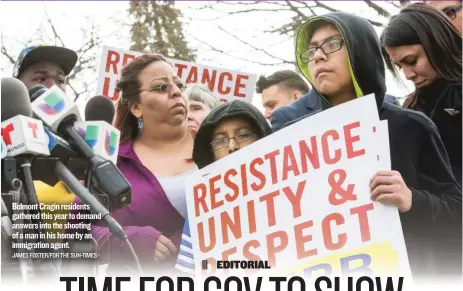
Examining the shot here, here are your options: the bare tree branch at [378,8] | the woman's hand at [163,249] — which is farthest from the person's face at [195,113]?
the bare tree branch at [378,8]

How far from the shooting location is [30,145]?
322 centimetres

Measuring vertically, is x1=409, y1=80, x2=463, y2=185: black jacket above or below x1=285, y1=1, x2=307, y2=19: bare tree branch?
below

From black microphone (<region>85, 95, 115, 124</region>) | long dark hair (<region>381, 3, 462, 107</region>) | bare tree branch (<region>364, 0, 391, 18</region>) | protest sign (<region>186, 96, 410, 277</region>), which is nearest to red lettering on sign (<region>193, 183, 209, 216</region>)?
protest sign (<region>186, 96, 410, 277</region>)

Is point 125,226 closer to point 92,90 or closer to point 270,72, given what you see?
point 92,90

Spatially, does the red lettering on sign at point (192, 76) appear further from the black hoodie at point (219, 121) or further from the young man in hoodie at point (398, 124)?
the young man in hoodie at point (398, 124)

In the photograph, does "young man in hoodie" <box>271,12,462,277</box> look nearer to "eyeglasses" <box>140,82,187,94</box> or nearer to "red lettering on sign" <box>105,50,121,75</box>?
"eyeglasses" <box>140,82,187,94</box>

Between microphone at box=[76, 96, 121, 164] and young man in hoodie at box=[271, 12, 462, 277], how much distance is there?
2.13 ft

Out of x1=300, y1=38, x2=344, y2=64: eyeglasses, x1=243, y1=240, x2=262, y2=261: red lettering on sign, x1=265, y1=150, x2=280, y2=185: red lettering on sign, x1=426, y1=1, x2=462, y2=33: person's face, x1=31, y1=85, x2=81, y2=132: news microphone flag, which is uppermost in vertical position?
x1=426, y1=1, x2=462, y2=33: person's face

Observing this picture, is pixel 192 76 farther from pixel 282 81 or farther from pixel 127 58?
pixel 282 81

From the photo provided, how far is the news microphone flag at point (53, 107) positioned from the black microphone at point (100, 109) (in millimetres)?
73

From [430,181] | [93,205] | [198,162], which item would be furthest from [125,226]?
[430,181]

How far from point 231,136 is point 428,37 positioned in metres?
0.88

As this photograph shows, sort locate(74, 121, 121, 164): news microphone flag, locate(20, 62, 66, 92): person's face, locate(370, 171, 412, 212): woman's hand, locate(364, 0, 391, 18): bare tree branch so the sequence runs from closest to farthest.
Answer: locate(370, 171, 412, 212): woman's hand
locate(74, 121, 121, 164): news microphone flag
locate(20, 62, 66, 92): person's face
locate(364, 0, 391, 18): bare tree branch

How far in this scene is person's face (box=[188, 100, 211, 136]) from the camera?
136 inches
